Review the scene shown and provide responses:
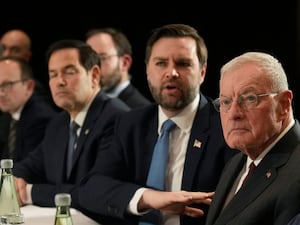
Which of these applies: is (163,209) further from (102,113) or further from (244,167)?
(102,113)

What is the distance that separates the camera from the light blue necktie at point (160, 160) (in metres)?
3.14

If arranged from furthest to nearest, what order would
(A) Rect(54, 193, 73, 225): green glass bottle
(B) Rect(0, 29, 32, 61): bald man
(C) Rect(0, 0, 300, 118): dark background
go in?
1. (B) Rect(0, 29, 32, 61): bald man
2. (C) Rect(0, 0, 300, 118): dark background
3. (A) Rect(54, 193, 73, 225): green glass bottle

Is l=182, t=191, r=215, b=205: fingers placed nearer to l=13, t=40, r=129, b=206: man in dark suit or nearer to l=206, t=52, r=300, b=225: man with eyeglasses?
l=206, t=52, r=300, b=225: man with eyeglasses

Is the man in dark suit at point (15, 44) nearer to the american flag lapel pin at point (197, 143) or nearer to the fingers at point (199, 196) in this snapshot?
the american flag lapel pin at point (197, 143)

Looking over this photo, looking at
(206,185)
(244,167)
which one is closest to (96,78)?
(206,185)

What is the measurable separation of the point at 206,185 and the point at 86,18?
137 inches

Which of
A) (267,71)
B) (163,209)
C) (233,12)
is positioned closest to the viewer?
(267,71)

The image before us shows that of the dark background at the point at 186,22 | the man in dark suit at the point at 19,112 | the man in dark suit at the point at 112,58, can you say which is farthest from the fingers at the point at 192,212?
the dark background at the point at 186,22

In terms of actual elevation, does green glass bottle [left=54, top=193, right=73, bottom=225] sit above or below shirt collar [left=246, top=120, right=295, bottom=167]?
below

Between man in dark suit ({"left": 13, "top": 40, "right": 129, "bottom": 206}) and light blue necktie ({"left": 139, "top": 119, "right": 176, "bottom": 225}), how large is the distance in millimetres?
462

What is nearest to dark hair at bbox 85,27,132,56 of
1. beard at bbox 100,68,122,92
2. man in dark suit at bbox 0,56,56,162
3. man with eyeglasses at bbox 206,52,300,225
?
beard at bbox 100,68,122,92

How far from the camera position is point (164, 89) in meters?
3.24

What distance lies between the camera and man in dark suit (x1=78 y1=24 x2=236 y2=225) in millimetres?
3084

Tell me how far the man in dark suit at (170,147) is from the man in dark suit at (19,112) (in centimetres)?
110
